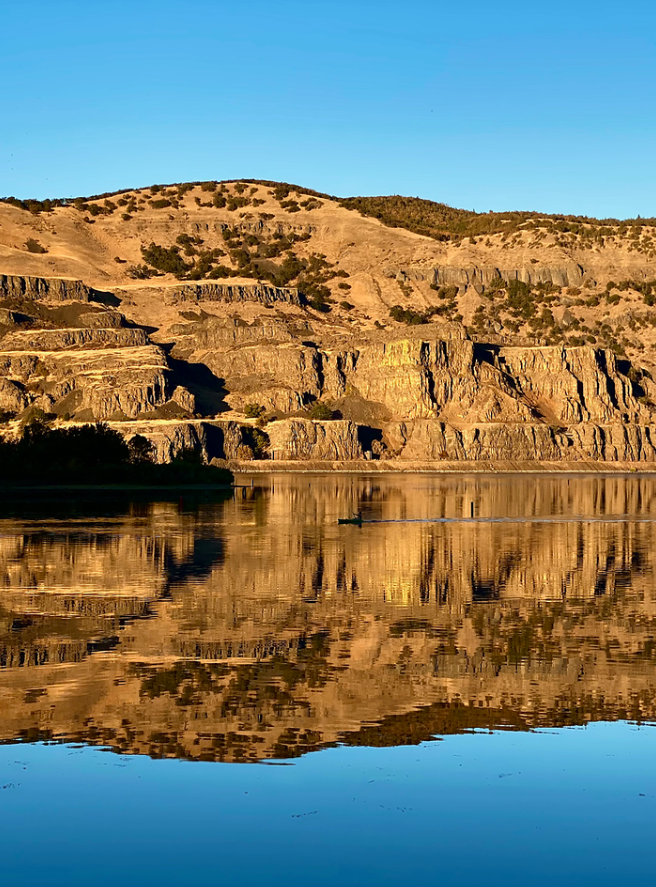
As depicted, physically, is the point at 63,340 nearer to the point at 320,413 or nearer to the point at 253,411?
the point at 253,411

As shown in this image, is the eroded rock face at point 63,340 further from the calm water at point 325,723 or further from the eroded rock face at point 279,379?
the calm water at point 325,723

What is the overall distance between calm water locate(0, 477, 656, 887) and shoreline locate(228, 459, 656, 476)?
131508 mm

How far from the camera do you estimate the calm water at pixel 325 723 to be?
1406 cm

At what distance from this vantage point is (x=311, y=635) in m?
29.2

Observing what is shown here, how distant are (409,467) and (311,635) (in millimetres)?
152952

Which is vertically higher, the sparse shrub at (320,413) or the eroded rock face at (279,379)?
the eroded rock face at (279,379)

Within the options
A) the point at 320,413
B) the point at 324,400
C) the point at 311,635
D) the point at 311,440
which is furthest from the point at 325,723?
the point at 324,400

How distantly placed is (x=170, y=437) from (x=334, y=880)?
15632cm

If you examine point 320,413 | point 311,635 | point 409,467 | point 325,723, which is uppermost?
point 320,413

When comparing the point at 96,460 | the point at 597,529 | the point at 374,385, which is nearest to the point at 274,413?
the point at 374,385

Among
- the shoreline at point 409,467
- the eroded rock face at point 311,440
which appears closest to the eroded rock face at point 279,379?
the eroded rock face at point 311,440

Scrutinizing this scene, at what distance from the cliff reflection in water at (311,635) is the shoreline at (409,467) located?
377ft

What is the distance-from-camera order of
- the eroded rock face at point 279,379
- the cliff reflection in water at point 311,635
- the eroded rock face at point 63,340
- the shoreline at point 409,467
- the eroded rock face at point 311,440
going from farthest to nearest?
the eroded rock face at point 63,340
the eroded rock face at point 279,379
the eroded rock face at point 311,440
the shoreline at point 409,467
the cliff reflection in water at point 311,635

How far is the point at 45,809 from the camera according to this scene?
610 inches
